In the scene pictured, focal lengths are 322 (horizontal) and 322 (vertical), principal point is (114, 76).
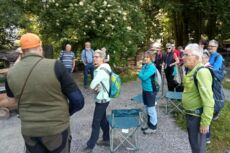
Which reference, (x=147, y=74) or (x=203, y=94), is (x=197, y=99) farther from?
(x=147, y=74)

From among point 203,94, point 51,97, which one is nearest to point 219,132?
point 203,94

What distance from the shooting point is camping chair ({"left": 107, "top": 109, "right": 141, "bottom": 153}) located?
17.6 feet

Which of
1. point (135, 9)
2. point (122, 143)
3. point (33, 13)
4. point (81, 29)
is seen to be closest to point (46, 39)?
point (33, 13)

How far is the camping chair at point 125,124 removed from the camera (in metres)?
5.38

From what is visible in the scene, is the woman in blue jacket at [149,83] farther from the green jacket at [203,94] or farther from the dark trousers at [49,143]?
the dark trousers at [49,143]

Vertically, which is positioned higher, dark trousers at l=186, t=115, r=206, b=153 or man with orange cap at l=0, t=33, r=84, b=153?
man with orange cap at l=0, t=33, r=84, b=153

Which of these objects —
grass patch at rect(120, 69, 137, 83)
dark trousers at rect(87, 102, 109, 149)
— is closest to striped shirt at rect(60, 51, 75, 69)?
grass patch at rect(120, 69, 137, 83)

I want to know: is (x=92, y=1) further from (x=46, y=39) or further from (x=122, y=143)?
(x=122, y=143)

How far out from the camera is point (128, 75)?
14266mm

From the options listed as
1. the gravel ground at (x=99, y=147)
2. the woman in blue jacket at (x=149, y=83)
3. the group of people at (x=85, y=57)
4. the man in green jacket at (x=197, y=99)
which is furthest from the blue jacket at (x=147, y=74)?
the group of people at (x=85, y=57)

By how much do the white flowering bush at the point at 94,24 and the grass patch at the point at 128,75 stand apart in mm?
758

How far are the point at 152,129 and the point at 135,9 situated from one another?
26.6 feet

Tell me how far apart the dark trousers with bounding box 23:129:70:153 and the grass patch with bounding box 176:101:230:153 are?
10.6 ft

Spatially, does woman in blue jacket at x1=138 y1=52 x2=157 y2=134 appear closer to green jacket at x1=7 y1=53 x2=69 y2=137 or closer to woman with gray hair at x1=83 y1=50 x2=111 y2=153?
woman with gray hair at x1=83 y1=50 x2=111 y2=153
